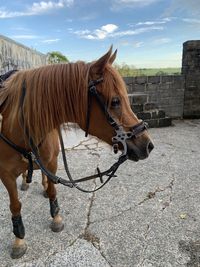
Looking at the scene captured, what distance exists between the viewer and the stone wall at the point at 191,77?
256 inches

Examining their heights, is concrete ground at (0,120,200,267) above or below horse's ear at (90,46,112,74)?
below

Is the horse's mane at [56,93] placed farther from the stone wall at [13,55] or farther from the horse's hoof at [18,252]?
the stone wall at [13,55]

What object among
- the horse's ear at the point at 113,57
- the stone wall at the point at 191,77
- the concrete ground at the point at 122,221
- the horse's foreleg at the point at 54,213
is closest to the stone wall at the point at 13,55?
the concrete ground at the point at 122,221

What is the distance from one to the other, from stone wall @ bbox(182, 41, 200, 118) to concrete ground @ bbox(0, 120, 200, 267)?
3276 mm

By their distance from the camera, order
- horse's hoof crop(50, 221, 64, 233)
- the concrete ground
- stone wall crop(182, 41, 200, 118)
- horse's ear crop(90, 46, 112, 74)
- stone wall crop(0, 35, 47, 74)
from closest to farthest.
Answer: horse's ear crop(90, 46, 112, 74) < the concrete ground < horse's hoof crop(50, 221, 64, 233) < stone wall crop(0, 35, 47, 74) < stone wall crop(182, 41, 200, 118)

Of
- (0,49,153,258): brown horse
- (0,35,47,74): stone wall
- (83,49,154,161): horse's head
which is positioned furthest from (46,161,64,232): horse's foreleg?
(0,35,47,74): stone wall

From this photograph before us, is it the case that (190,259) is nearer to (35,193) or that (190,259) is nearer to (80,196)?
(80,196)

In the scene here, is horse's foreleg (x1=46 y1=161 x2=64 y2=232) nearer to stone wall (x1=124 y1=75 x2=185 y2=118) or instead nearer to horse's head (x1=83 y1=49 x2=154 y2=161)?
horse's head (x1=83 y1=49 x2=154 y2=161)

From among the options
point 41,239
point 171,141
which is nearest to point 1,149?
point 41,239

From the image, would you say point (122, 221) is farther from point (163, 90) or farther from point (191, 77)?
point (191, 77)

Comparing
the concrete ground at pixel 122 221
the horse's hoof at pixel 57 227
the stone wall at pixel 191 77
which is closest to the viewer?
the concrete ground at pixel 122 221

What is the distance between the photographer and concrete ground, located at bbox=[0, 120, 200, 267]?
6.68 ft

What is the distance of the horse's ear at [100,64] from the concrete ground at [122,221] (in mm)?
1493

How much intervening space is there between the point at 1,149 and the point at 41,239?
0.98 metres
